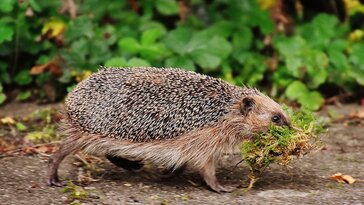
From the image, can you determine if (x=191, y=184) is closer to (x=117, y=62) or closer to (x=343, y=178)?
(x=343, y=178)

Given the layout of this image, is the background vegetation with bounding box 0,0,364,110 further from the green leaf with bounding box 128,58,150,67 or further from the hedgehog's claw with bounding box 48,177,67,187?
the hedgehog's claw with bounding box 48,177,67,187

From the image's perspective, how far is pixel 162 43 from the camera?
A: 30.6 ft

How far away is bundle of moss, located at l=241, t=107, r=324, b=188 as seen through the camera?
603 cm

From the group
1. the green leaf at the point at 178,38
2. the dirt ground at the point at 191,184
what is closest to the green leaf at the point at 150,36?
the green leaf at the point at 178,38

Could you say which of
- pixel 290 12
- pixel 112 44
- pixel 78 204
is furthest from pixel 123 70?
pixel 290 12

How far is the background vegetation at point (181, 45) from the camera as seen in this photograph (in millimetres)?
9023

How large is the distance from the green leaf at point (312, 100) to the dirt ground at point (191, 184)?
1496 mm

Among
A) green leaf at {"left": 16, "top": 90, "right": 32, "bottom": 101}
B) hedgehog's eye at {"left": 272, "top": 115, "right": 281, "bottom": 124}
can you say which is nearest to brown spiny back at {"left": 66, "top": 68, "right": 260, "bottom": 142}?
hedgehog's eye at {"left": 272, "top": 115, "right": 281, "bottom": 124}

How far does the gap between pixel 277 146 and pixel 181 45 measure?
133 inches

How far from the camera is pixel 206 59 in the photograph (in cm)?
895

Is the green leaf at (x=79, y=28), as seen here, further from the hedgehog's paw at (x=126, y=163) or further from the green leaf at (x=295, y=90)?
the hedgehog's paw at (x=126, y=163)

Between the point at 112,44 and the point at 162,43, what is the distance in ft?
1.99

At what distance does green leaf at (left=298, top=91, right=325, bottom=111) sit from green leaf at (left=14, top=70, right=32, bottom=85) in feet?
10.7

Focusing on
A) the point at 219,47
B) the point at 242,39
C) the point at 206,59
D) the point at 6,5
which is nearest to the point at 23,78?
the point at 6,5
